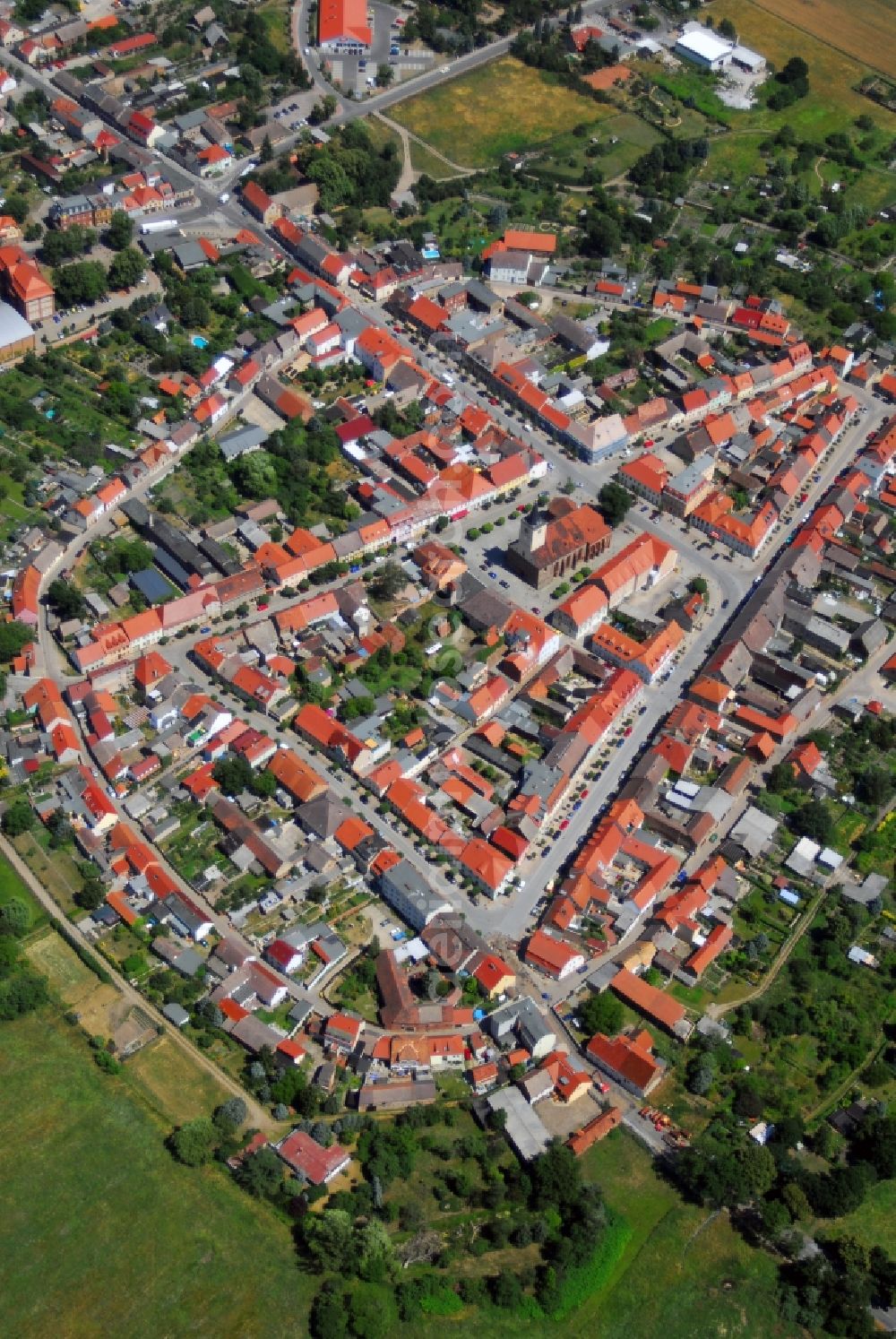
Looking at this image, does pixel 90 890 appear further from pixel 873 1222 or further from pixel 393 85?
pixel 393 85

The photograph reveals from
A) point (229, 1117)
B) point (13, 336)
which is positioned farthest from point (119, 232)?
point (229, 1117)

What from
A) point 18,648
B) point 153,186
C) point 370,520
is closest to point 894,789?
point 370,520

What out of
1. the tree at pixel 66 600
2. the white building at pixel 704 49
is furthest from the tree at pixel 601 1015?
the white building at pixel 704 49

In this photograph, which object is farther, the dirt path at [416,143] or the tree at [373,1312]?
the dirt path at [416,143]

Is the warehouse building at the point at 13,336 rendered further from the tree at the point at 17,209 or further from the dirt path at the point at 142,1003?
the dirt path at the point at 142,1003

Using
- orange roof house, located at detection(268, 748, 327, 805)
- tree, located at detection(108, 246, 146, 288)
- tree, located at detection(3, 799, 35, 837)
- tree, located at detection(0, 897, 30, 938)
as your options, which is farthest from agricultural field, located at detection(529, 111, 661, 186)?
tree, located at detection(0, 897, 30, 938)
